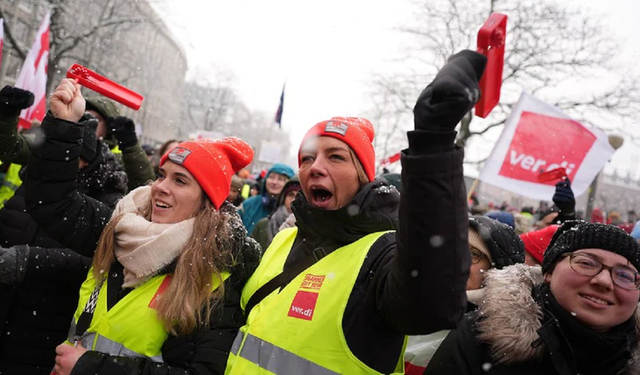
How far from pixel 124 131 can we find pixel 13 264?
4.70 ft

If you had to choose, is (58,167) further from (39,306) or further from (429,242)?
(429,242)

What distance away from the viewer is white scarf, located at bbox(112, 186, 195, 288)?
2090 millimetres

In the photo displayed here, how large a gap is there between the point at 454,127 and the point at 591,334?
3.80ft

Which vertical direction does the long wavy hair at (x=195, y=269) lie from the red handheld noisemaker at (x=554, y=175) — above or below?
below

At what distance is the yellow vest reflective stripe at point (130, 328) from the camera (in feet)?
6.55

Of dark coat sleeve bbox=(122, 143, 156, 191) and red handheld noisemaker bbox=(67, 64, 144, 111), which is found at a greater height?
red handheld noisemaker bbox=(67, 64, 144, 111)

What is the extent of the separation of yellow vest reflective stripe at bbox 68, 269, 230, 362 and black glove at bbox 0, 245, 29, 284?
72cm

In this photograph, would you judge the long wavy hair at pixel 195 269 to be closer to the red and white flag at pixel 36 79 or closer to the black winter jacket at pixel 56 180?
the black winter jacket at pixel 56 180

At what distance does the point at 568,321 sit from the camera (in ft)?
6.13

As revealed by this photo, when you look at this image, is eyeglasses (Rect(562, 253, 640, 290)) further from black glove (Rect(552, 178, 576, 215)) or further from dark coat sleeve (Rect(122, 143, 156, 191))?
dark coat sleeve (Rect(122, 143, 156, 191))

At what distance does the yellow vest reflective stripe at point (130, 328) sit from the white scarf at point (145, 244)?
0.27 ft

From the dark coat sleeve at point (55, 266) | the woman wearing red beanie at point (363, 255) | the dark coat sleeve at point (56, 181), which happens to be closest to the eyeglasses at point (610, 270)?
the woman wearing red beanie at point (363, 255)

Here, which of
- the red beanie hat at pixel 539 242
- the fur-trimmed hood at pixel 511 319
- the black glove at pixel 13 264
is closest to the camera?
the fur-trimmed hood at pixel 511 319

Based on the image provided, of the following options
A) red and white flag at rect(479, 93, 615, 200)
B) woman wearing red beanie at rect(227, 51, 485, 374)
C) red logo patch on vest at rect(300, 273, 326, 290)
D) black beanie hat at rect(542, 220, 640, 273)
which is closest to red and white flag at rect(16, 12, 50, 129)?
woman wearing red beanie at rect(227, 51, 485, 374)
